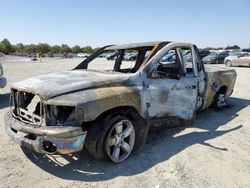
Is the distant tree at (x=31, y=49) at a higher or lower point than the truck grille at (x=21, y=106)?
higher

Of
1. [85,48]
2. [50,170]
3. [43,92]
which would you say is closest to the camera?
[43,92]

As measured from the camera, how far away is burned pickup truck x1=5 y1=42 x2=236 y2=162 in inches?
121

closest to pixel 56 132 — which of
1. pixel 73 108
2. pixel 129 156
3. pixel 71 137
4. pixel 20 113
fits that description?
pixel 71 137

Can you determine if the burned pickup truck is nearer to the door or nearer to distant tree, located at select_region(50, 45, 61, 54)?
the door

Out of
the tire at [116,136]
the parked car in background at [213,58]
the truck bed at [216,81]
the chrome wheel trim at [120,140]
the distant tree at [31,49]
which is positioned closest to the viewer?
the tire at [116,136]

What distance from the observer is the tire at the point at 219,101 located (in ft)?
21.1

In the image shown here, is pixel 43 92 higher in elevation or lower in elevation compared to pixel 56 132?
higher

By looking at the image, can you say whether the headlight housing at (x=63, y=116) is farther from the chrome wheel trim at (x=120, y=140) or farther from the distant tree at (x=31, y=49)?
the distant tree at (x=31, y=49)

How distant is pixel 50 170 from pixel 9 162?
27.6 inches

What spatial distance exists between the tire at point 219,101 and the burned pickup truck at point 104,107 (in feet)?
5.64

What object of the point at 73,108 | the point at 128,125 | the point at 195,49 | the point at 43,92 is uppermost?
the point at 195,49

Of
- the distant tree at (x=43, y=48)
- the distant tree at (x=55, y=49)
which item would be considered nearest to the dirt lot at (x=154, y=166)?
the distant tree at (x=43, y=48)

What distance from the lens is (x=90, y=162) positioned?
3.66 m

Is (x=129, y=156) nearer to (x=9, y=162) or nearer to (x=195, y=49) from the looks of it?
(x=9, y=162)
